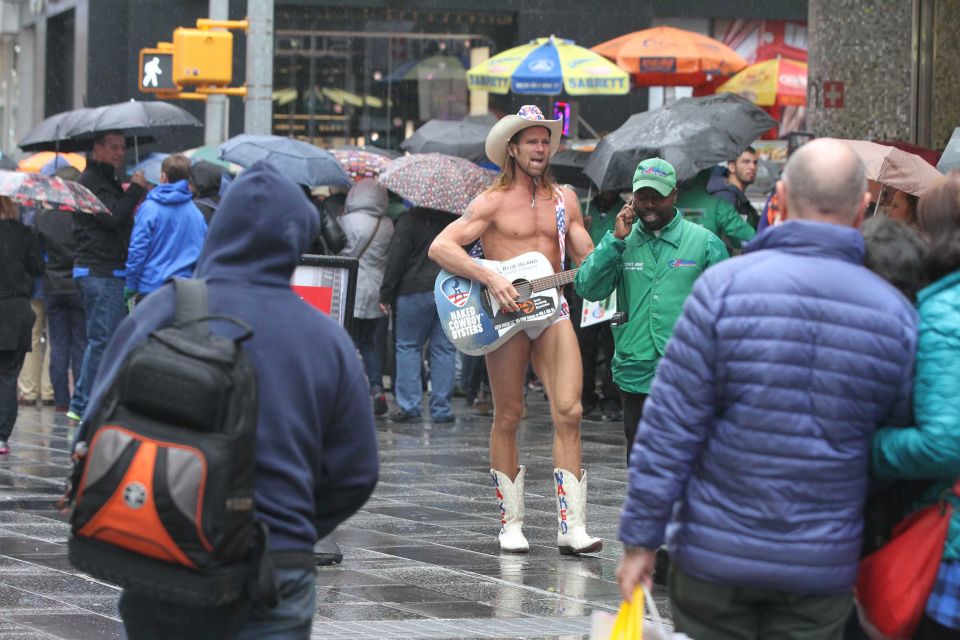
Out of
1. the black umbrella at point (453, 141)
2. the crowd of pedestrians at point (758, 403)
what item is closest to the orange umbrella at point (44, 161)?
the black umbrella at point (453, 141)

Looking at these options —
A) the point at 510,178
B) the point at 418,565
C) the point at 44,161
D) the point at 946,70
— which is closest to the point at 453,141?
the point at 44,161

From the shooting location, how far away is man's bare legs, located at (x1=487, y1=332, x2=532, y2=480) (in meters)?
8.55

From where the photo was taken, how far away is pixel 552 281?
8.48m

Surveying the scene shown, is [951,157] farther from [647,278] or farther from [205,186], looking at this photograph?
[205,186]

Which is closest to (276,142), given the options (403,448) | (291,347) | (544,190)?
(403,448)

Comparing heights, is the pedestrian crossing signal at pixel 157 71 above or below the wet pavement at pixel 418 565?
above

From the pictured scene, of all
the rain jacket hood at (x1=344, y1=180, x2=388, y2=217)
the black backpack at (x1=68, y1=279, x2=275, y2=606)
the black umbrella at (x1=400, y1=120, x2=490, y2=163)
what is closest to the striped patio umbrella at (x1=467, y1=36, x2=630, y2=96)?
the black umbrella at (x1=400, y1=120, x2=490, y2=163)

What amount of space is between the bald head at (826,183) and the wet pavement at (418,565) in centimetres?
289

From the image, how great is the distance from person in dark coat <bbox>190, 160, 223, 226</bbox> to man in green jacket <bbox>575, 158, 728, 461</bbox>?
22.5 feet

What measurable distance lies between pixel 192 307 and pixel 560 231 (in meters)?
4.80

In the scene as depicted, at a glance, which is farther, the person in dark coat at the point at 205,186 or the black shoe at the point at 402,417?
the black shoe at the point at 402,417

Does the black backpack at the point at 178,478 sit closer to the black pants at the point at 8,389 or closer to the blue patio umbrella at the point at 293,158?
the black pants at the point at 8,389

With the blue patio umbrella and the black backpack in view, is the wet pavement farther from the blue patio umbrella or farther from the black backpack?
the black backpack

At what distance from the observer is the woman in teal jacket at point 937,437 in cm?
406
